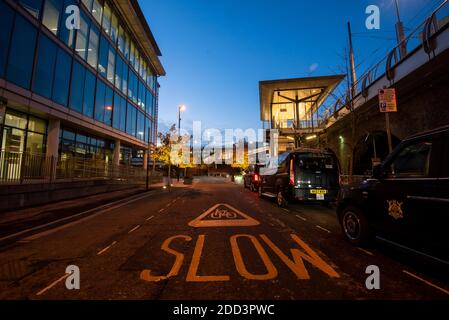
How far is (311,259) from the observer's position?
3.82m

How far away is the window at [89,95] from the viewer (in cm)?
1705

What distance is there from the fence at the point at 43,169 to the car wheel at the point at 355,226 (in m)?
12.1

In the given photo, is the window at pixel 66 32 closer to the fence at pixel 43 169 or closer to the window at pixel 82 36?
the window at pixel 82 36

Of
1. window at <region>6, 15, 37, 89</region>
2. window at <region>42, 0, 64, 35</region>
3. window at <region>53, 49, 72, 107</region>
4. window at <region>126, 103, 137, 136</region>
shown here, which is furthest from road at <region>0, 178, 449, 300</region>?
window at <region>126, 103, 137, 136</region>

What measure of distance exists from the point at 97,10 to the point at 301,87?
69.8 feet

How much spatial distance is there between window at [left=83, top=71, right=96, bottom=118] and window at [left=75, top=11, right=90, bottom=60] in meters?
1.53

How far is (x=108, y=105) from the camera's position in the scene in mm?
20391

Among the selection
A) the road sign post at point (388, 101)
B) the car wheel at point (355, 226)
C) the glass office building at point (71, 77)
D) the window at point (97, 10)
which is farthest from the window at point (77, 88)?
the road sign post at point (388, 101)

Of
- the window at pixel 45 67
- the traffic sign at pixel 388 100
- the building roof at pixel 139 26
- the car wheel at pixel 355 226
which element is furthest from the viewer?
the building roof at pixel 139 26

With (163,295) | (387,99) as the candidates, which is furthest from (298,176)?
(163,295)

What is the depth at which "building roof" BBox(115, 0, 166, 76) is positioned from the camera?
21.3 metres

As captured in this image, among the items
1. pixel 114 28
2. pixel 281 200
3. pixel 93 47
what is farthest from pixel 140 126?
pixel 281 200

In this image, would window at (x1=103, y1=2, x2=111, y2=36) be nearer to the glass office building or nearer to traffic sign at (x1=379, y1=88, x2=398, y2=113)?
the glass office building
